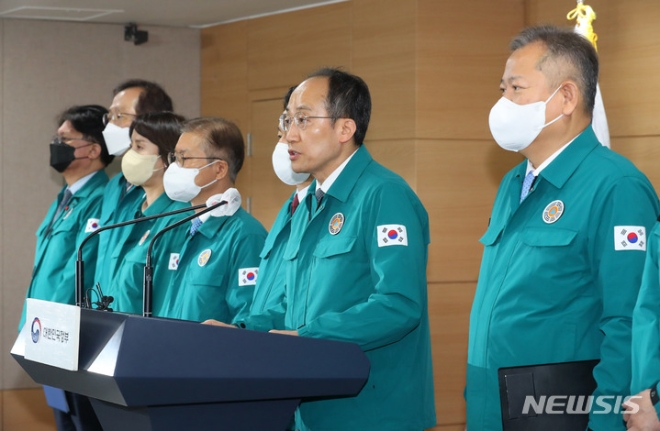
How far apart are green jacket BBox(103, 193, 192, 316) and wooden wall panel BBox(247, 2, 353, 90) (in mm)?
2126

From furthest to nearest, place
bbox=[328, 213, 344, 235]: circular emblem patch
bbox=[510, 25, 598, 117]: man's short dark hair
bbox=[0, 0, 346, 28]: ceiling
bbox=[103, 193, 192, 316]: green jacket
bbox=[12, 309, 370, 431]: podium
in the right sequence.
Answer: bbox=[0, 0, 346, 28]: ceiling
bbox=[103, 193, 192, 316]: green jacket
bbox=[328, 213, 344, 235]: circular emblem patch
bbox=[510, 25, 598, 117]: man's short dark hair
bbox=[12, 309, 370, 431]: podium

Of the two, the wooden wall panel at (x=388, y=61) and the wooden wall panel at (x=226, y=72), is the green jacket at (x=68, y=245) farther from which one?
the wooden wall panel at (x=226, y=72)

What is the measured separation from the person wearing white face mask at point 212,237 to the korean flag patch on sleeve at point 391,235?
0.85 meters

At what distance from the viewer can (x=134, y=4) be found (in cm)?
599

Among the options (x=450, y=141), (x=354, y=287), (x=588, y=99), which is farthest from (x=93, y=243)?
(x=588, y=99)

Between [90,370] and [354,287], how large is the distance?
0.77 m

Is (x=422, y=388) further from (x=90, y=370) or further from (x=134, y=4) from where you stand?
(x=134, y=4)

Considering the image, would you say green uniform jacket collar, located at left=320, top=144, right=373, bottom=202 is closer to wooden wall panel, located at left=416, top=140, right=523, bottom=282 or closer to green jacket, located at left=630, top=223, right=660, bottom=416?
green jacket, located at left=630, top=223, right=660, bottom=416

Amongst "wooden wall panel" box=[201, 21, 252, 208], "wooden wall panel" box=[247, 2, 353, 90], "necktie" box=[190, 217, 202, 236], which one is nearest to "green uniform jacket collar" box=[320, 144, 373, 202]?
"necktie" box=[190, 217, 202, 236]

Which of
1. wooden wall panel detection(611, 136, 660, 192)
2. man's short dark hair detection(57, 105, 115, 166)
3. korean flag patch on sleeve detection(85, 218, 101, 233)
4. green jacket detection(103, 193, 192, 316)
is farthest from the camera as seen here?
man's short dark hair detection(57, 105, 115, 166)

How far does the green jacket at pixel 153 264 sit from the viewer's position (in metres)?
3.59

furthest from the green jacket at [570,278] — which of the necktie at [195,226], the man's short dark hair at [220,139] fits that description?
the man's short dark hair at [220,139]

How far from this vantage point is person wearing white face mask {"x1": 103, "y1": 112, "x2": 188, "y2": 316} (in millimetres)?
3627

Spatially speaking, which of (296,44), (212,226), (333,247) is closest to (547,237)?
(333,247)
